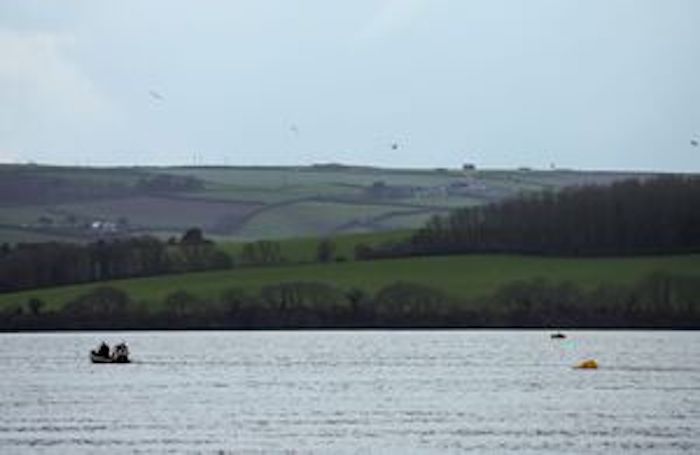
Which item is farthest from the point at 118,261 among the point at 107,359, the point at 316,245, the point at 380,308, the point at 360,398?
the point at 360,398

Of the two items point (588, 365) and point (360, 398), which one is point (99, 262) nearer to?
point (588, 365)

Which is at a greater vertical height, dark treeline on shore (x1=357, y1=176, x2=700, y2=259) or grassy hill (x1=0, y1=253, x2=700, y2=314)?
dark treeline on shore (x1=357, y1=176, x2=700, y2=259)

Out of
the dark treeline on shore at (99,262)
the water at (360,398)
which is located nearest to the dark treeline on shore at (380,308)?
the dark treeline on shore at (99,262)

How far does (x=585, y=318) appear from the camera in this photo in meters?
164

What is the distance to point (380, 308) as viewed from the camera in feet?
545

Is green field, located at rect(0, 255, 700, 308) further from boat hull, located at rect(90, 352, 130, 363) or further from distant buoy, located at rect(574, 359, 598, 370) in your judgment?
distant buoy, located at rect(574, 359, 598, 370)

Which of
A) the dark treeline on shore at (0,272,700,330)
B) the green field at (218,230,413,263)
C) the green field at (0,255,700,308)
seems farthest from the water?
the green field at (218,230,413,263)

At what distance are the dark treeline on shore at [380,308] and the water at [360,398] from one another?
15.2 meters

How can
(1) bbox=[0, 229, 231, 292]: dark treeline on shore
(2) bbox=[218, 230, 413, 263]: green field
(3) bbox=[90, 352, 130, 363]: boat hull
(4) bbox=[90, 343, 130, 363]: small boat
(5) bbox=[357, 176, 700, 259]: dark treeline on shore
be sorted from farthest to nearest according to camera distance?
(2) bbox=[218, 230, 413, 263]: green field → (1) bbox=[0, 229, 231, 292]: dark treeline on shore → (5) bbox=[357, 176, 700, 259]: dark treeline on shore → (4) bbox=[90, 343, 130, 363]: small boat → (3) bbox=[90, 352, 130, 363]: boat hull

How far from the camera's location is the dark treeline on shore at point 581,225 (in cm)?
17475

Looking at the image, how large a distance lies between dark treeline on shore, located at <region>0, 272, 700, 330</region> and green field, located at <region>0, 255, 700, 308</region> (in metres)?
1.24

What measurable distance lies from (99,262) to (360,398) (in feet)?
320

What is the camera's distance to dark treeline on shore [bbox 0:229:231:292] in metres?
182

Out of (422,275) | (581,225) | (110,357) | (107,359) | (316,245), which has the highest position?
(581,225)
